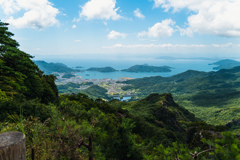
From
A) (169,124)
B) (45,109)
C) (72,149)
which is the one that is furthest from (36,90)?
(169,124)

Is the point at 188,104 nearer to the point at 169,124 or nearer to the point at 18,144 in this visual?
the point at 169,124

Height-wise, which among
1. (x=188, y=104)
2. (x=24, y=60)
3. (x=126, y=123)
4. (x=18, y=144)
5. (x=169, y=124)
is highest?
(x=24, y=60)

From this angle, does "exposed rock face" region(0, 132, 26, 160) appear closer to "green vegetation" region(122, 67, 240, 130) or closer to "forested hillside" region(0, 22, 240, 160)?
"forested hillside" region(0, 22, 240, 160)

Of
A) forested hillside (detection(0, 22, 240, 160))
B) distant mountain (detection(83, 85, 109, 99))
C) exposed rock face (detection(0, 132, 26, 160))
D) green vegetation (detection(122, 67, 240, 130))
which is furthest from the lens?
distant mountain (detection(83, 85, 109, 99))

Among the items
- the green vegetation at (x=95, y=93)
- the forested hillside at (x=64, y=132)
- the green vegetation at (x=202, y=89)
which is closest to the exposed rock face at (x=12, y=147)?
the forested hillside at (x=64, y=132)

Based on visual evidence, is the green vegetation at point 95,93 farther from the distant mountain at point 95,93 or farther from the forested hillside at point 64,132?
the forested hillside at point 64,132

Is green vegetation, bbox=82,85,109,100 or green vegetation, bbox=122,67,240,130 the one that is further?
green vegetation, bbox=82,85,109,100

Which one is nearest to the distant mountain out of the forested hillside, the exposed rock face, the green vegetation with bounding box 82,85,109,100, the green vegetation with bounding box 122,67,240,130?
the green vegetation with bounding box 82,85,109,100

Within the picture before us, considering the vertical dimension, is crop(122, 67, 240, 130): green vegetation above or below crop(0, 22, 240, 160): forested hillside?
below

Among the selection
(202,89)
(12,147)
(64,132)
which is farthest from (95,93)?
(12,147)
